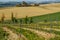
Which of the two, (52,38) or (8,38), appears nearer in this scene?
(52,38)

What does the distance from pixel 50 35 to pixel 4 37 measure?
429 cm

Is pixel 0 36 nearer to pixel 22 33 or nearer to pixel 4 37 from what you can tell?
pixel 4 37

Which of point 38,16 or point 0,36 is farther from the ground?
point 0,36

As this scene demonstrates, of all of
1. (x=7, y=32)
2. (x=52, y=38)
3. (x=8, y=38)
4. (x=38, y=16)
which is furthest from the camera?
(x=38, y=16)

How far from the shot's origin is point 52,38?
1948 cm

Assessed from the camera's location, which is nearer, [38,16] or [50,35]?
[50,35]

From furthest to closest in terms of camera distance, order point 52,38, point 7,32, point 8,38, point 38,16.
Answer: point 38,16, point 7,32, point 8,38, point 52,38

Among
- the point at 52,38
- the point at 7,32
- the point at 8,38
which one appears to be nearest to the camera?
the point at 52,38

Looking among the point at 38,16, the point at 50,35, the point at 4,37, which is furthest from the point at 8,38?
the point at 38,16

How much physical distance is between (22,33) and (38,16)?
34525mm

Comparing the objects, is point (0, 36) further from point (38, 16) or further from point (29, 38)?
point (38, 16)

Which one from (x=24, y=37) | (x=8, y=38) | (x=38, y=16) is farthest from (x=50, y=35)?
(x=38, y=16)

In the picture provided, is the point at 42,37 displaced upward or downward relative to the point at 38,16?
upward

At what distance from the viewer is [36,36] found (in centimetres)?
2041
